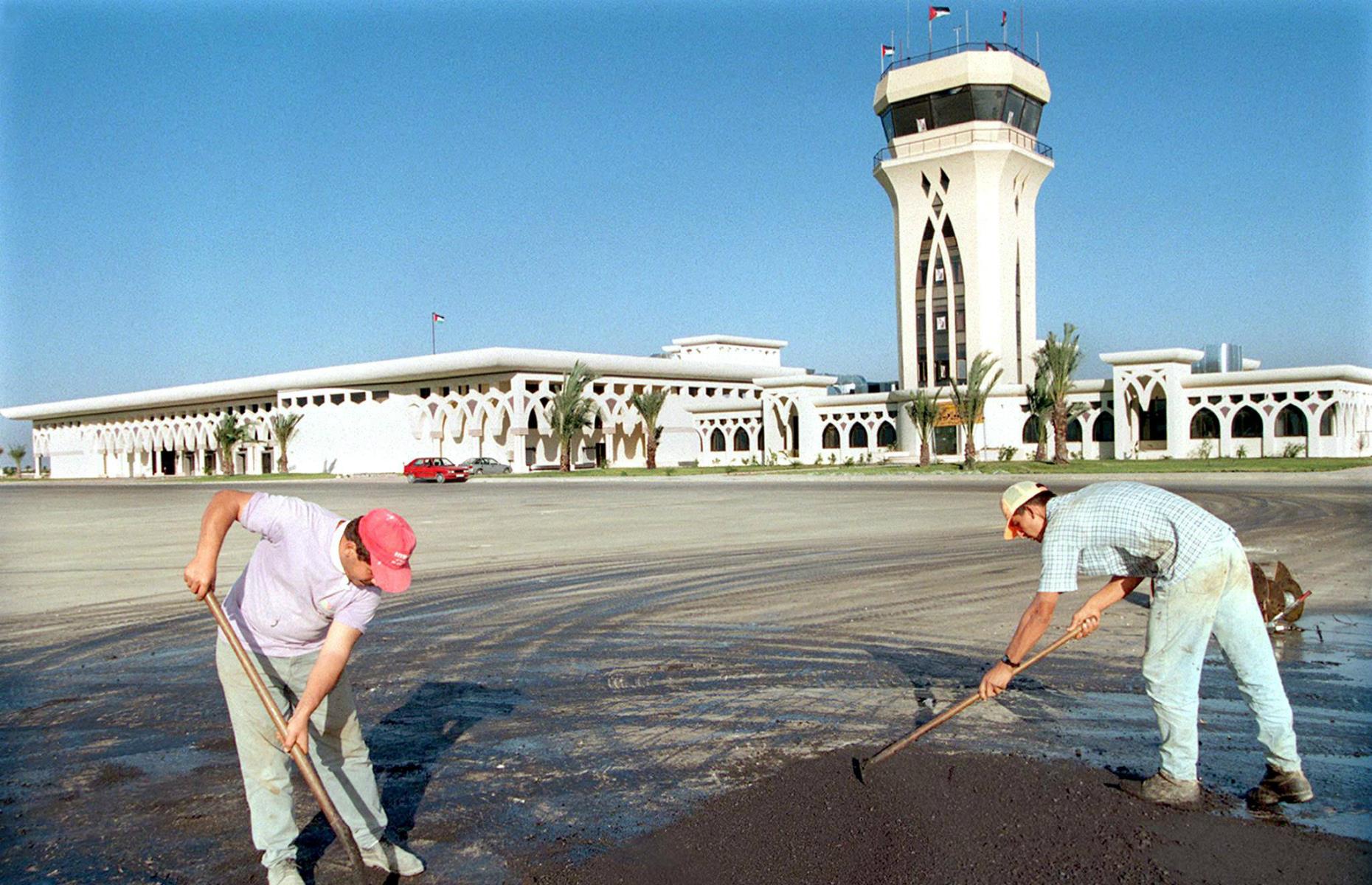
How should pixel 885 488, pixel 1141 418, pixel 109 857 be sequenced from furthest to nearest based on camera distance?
pixel 1141 418
pixel 885 488
pixel 109 857

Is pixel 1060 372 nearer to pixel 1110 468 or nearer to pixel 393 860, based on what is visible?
pixel 1110 468

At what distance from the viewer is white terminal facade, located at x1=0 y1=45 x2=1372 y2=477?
153 feet

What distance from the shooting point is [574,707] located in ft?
23.8

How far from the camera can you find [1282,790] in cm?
519

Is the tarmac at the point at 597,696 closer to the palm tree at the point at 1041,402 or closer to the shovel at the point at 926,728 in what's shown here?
the shovel at the point at 926,728

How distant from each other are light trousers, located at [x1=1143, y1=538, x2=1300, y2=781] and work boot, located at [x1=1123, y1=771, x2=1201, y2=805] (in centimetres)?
3

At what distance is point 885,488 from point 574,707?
91.7 feet

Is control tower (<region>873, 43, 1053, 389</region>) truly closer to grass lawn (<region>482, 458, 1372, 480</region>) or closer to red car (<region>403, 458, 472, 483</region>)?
grass lawn (<region>482, 458, 1372, 480</region>)

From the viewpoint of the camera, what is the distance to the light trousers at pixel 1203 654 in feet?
16.8

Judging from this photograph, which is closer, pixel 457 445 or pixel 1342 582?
pixel 1342 582

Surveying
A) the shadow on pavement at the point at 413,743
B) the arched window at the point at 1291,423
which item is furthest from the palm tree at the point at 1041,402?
the shadow on pavement at the point at 413,743

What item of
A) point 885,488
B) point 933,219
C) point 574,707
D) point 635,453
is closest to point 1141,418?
point 933,219

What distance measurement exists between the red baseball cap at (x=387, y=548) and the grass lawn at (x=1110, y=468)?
113 ft

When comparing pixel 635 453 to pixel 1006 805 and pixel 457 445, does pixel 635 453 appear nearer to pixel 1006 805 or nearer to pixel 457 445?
pixel 457 445
